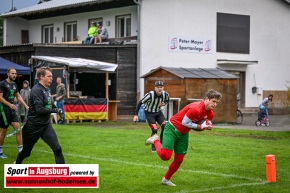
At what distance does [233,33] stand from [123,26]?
7.27m

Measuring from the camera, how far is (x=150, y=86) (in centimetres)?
3522

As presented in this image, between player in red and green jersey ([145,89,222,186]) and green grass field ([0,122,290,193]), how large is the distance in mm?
631

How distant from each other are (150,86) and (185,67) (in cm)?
468

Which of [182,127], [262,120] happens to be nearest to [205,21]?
[262,120]

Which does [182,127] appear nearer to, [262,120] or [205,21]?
[262,120]

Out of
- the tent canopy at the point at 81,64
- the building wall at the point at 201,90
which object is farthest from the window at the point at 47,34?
the building wall at the point at 201,90

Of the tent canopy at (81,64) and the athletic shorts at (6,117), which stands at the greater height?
the tent canopy at (81,64)

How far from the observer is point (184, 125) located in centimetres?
1134

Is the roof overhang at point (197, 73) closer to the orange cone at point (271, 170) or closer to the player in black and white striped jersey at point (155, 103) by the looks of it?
the player in black and white striped jersey at point (155, 103)

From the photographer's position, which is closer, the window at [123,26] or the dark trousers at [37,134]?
the dark trousers at [37,134]

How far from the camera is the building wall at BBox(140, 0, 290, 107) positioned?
37812mm

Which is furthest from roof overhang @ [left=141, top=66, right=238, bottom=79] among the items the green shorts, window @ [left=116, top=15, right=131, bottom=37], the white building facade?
the green shorts

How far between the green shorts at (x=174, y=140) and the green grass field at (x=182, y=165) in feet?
2.37

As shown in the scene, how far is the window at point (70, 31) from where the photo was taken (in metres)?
43.8
